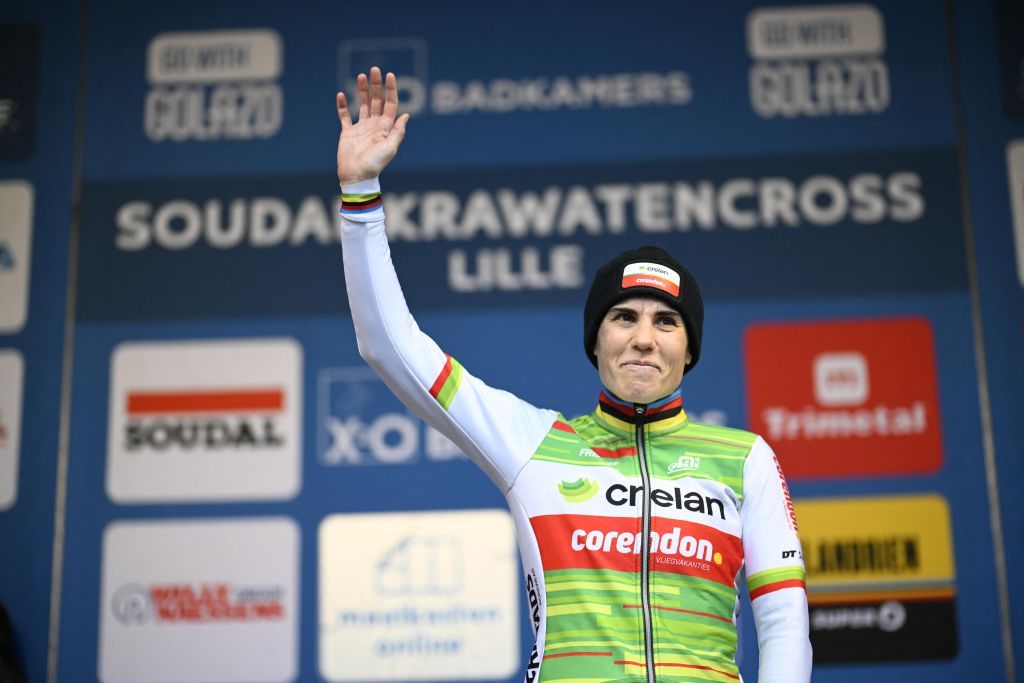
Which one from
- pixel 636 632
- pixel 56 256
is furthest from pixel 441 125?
pixel 636 632

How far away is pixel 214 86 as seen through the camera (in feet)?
9.48

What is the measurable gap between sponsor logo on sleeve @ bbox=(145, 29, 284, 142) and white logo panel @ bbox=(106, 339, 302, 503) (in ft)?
1.86

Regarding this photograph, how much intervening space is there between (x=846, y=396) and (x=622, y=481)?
1360mm

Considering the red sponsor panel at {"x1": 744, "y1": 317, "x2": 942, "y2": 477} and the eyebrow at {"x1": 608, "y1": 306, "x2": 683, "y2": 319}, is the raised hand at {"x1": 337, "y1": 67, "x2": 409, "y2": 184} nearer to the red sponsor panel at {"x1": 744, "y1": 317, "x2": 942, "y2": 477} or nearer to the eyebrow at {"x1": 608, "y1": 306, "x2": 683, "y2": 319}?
the eyebrow at {"x1": 608, "y1": 306, "x2": 683, "y2": 319}

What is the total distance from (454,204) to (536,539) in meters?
1.49

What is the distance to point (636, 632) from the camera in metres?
1.37

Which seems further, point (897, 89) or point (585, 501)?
point (897, 89)

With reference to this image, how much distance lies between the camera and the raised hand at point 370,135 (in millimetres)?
1408

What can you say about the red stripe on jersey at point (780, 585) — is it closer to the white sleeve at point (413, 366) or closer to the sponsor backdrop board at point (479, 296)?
the white sleeve at point (413, 366)

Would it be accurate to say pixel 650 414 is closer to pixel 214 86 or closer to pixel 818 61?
pixel 818 61

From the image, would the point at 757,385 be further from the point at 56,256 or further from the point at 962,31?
the point at 56,256

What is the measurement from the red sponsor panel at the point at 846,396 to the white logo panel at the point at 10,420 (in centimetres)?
178

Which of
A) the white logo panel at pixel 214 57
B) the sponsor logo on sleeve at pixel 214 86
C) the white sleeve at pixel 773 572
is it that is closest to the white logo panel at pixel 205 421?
the sponsor logo on sleeve at pixel 214 86

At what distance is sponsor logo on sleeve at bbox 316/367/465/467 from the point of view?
8.79 feet
